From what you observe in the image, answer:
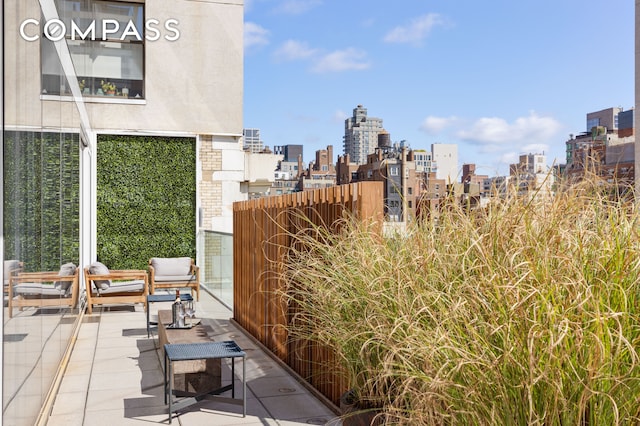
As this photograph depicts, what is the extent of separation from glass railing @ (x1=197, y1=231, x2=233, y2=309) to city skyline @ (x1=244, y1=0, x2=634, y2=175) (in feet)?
131

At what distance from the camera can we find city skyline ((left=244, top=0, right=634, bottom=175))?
243 feet

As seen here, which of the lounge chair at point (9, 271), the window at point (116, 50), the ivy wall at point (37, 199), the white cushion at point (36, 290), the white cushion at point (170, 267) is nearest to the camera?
the lounge chair at point (9, 271)

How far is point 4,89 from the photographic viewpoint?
10.4ft

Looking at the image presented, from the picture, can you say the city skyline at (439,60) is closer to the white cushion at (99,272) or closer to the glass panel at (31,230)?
the white cushion at (99,272)

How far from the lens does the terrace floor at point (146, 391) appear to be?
4.67 m

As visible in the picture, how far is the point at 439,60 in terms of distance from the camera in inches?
3789

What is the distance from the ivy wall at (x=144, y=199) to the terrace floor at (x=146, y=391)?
236 inches

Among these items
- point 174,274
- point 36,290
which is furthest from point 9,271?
point 174,274

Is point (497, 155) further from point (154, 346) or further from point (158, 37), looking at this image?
point (158, 37)

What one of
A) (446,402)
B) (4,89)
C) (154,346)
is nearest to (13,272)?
(4,89)

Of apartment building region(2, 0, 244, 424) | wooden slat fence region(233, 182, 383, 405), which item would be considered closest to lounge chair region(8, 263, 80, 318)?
wooden slat fence region(233, 182, 383, 405)

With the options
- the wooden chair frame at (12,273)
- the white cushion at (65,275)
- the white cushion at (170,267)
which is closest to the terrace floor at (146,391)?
the white cushion at (65,275)

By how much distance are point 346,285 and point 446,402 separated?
3.59 feet

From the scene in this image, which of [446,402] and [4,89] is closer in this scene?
[446,402]
